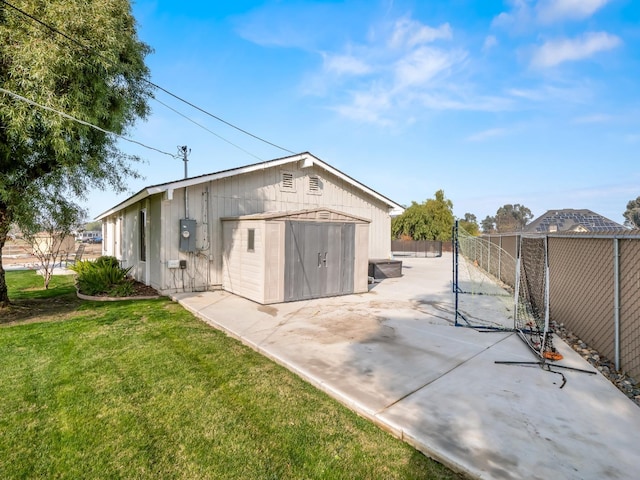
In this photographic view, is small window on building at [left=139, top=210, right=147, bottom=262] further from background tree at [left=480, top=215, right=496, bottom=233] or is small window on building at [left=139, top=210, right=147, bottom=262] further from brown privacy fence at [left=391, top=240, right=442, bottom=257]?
background tree at [left=480, top=215, right=496, bottom=233]

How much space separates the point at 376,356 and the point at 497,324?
2.95 m

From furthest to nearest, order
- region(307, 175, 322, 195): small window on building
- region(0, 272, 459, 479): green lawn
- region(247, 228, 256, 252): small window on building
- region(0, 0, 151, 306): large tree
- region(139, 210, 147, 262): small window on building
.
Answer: region(307, 175, 322, 195): small window on building < region(139, 210, 147, 262): small window on building < region(247, 228, 256, 252): small window on building < region(0, 0, 151, 306): large tree < region(0, 272, 459, 479): green lawn

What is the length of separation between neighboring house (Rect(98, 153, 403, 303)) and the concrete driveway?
1.68 meters

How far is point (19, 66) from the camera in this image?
5.52 meters

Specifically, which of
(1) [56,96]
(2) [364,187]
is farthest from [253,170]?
(1) [56,96]

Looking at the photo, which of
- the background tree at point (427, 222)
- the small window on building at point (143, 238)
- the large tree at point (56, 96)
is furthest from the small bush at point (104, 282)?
the background tree at point (427, 222)

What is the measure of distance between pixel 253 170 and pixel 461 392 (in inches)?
311

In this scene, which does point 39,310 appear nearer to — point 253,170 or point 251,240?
point 251,240

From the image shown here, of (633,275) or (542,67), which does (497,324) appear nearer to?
(633,275)

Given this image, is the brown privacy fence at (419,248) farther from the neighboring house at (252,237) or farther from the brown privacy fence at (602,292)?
the brown privacy fence at (602,292)

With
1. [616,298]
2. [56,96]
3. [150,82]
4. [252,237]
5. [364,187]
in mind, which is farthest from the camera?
[364,187]

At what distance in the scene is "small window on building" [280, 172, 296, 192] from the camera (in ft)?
34.3

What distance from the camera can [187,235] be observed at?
8.35 metres

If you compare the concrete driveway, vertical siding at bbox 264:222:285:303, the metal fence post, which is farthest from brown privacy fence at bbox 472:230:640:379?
vertical siding at bbox 264:222:285:303
